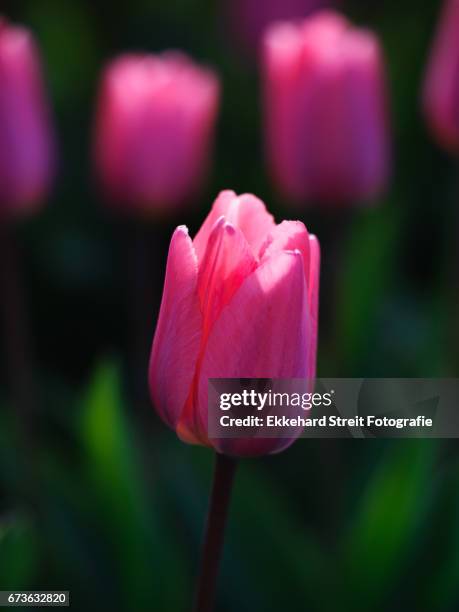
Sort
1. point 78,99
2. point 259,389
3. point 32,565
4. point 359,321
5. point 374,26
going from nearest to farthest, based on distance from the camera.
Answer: point 259,389 → point 32,565 → point 359,321 → point 78,99 → point 374,26

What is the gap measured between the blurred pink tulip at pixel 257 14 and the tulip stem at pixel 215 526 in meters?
→ 1.47

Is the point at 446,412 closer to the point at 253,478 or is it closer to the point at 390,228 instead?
the point at 253,478

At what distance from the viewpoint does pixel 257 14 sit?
6.35 feet

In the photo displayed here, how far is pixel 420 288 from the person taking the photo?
1491 mm

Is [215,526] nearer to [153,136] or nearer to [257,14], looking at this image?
[153,136]

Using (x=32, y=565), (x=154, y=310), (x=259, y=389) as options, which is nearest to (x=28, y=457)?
(x=32, y=565)

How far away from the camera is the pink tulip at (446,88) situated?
3.50 ft

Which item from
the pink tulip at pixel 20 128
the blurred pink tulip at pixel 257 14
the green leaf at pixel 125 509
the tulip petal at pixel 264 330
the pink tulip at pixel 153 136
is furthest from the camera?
the blurred pink tulip at pixel 257 14

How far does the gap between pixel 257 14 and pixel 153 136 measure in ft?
2.90

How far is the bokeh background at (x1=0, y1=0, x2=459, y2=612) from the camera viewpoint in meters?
0.86

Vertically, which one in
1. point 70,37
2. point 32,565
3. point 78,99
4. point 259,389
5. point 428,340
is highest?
point 70,37

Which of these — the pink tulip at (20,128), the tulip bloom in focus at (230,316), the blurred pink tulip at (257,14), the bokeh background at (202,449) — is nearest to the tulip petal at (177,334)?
the tulip bloom in focus at (230,316)

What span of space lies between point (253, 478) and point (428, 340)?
0.35 metres

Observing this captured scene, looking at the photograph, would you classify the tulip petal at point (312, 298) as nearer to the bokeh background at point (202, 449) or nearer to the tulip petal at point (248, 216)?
the tulip petal at point (248, 216)
